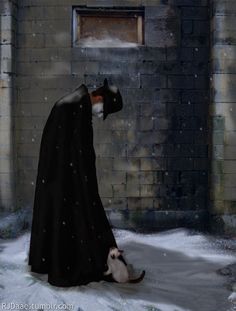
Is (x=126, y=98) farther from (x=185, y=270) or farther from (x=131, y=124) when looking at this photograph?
(x=185, y=270)

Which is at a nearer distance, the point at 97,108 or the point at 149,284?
the point at 97,108

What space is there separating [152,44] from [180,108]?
1.10 meters

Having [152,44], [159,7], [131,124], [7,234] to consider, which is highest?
[159,7]

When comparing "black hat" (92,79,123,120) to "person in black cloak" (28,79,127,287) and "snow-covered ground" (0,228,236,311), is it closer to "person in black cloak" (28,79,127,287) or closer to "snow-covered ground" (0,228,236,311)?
"person in black cloak" (28,79,127,287)

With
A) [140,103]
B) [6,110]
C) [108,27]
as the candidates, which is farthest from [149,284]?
[108,27]

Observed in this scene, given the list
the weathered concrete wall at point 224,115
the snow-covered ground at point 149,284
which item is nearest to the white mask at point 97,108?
the snow-covered ground at point 149,284

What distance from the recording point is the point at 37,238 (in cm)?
398

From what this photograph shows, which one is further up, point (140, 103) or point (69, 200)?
point (140, 103)

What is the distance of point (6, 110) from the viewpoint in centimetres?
695

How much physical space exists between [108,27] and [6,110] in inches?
81.4

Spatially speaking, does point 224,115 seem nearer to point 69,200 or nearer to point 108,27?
point 108,27

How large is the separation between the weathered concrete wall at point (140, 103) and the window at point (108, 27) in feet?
0.41

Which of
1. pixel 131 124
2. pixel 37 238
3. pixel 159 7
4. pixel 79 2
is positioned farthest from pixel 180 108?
pixel 37 238

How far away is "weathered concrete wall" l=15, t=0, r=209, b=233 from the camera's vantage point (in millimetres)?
7234
